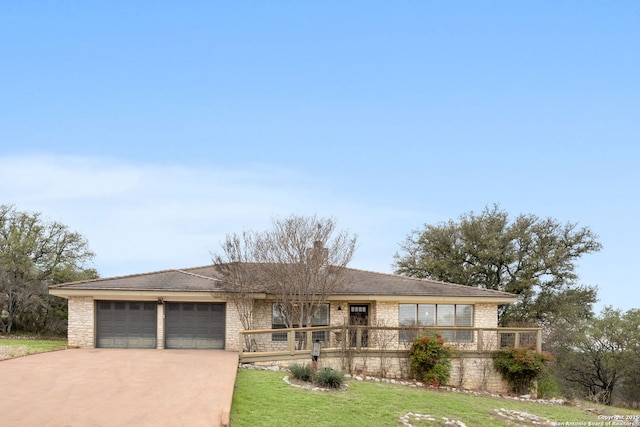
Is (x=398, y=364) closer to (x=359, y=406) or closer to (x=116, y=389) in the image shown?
(x=359, y=406)

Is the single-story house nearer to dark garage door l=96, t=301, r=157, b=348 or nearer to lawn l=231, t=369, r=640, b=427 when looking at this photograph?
dark garage door l=96, t=301, r=157, b=348

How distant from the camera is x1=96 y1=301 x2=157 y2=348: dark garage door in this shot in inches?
931

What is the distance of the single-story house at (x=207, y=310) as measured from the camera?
75.9 ft

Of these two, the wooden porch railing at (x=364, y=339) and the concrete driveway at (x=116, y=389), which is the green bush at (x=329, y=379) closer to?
the concrete driveway at (x=116, y=389)

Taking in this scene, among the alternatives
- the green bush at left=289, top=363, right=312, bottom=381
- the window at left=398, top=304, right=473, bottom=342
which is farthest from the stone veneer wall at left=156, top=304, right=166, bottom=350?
the window at left=398, top=304, right=473, bottom=342

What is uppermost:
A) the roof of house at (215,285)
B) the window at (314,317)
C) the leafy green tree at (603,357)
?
the roof of house at (215,285)

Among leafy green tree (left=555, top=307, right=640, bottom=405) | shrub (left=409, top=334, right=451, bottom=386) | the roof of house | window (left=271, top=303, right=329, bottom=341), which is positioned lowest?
leafy green tree (left=555, top=307, right=640, bottom=405)

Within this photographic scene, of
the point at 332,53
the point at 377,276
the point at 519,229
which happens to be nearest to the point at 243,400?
the point at 332,53

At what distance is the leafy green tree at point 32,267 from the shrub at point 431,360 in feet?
72.5

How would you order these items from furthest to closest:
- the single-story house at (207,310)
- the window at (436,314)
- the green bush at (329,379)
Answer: the window at (436,314)
the single-story house at (207,310)
the green bush at (329,379)

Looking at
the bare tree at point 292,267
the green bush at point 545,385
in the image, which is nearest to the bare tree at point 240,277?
the bare tree at point 292,267

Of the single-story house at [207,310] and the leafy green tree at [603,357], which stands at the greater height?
the single-story house at [207,310]

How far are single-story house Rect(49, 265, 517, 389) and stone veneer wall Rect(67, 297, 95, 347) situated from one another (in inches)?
1.4

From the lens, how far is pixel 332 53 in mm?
20828
